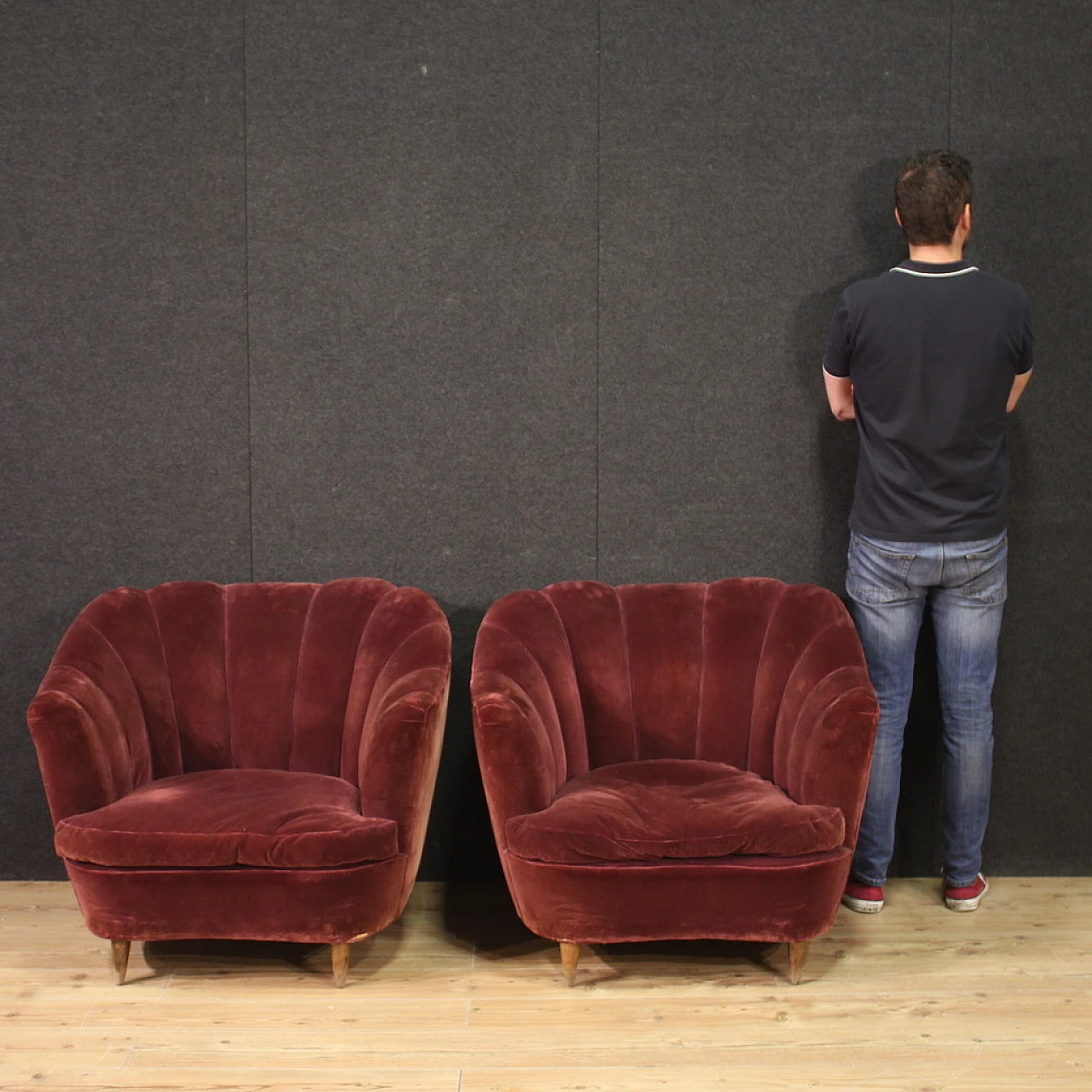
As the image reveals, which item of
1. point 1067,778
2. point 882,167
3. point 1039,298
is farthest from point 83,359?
Result: point 1067,778

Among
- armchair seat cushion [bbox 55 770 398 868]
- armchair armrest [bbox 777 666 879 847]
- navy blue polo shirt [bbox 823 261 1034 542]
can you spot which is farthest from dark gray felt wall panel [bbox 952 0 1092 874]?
armchair seat cushion [bbox 55 770 398 868]

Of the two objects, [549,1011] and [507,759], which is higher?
[507,759]

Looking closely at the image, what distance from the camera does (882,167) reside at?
11.3ft

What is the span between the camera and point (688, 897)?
9.08 feet

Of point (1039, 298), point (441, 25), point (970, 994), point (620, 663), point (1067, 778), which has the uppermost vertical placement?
point (441, 25)

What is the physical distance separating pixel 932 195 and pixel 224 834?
228 cm

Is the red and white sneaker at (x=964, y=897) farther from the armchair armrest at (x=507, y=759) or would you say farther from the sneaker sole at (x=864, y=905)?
the armchair armrest at (x=507, y=759)

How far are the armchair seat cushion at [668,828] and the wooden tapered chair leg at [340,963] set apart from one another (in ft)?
1.55

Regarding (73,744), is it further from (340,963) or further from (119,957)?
(340,963)

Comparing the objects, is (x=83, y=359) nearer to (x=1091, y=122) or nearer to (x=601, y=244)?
(x=601, y=244)

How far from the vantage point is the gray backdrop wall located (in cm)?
341

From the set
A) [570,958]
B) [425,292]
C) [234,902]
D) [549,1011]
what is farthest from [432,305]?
[549,1011]

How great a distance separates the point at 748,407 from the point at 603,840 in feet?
4.51

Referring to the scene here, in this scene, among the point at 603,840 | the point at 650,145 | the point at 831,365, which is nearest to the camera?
the point at 603,840
